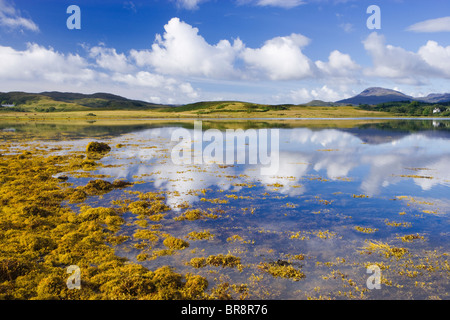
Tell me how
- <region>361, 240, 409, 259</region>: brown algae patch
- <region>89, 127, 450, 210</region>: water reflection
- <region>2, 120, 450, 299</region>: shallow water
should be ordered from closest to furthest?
<region>2, 120, 450, 299</region>: shallow water
<region>361, 240, 409, 259</region>: brown algae patch
<region>89, 127, 450, 210</region>: water reflection

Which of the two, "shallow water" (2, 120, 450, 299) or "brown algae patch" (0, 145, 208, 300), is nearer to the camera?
"brown algae patch" (0, 145, 208, 300)

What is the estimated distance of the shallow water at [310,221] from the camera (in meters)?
12.5

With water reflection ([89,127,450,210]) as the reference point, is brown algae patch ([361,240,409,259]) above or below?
below

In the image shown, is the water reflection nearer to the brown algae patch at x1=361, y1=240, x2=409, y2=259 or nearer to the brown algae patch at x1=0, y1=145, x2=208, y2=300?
the brown algae patch at x1=0, y1=145, x2=208, y2=300

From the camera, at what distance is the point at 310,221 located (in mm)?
19125

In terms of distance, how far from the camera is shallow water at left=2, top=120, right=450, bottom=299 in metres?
12.5

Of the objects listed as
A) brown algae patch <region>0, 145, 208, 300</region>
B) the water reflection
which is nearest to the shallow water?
the water reflection

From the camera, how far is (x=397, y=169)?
118 feet

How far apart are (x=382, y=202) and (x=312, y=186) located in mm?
6804

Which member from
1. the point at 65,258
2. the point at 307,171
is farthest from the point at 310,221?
the point at 307,171

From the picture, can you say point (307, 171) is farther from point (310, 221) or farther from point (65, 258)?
point (65, 258)
